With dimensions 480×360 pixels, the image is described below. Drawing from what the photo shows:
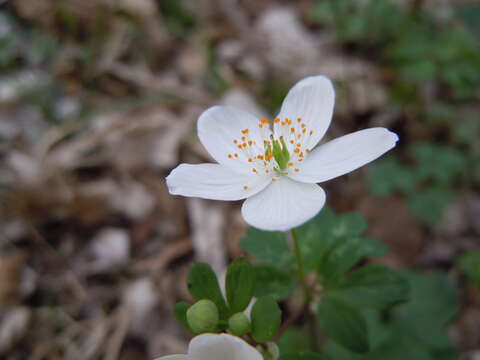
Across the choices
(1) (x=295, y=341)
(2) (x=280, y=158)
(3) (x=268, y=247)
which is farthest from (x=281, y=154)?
(1) (x=295, y=341)

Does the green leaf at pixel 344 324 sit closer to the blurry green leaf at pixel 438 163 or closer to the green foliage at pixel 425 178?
the green foliage at pixel 425 178

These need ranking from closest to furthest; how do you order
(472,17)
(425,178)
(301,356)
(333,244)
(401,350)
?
1. (301,356)
2. (333,244)
3. (401,350)
4. (425,178)
5. (472,17)

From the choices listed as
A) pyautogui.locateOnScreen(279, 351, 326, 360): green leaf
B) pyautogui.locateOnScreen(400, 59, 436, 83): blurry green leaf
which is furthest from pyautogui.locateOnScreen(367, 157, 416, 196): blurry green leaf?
pyautogui.locateOnScreen(279, 351, 326, 360): green leaf

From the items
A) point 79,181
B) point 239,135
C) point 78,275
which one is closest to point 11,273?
point 78,275

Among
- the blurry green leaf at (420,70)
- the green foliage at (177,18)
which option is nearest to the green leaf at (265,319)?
the blurry green leaf at (420,70)

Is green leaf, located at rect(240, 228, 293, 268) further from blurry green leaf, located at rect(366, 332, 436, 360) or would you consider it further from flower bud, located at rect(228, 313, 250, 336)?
blurry green leaf, located at rect(366, 332, 436, 360)

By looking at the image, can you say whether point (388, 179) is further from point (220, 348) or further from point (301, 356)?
point (220, 348)
